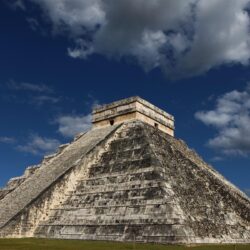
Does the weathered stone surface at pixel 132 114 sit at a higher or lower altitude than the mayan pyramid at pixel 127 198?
higher

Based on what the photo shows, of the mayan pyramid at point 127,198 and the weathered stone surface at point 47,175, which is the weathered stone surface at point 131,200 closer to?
the mayan pyramid at point 127,198

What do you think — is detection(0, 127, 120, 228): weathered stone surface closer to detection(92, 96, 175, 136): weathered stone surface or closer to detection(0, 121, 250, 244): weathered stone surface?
detection(0, 121, 250, 244): weathered stone surface

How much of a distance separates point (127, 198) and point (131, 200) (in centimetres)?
27

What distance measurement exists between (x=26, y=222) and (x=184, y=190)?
260 inches

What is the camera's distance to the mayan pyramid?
1520 centimetres

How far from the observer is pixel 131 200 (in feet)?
53.1

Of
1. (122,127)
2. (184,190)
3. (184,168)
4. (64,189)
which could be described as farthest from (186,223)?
(122,127)

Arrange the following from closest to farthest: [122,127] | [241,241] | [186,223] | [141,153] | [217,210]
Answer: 1. [186,223]
2. [241,241]
3. [217,210]
4. [141,153]
5. [122,127]

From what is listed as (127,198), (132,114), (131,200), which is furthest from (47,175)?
(131,200)

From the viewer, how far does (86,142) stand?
75.6 ft

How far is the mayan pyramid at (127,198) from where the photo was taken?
15203mm

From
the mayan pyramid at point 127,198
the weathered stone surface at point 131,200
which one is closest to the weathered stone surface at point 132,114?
the mayan pyramid at point 127,198

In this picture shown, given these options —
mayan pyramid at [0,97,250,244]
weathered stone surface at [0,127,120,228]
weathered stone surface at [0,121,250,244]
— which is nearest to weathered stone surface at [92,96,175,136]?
mayan pyramid at [0,97,250,244]

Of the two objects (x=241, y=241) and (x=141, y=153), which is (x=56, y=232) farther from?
(x=241, y=241)
